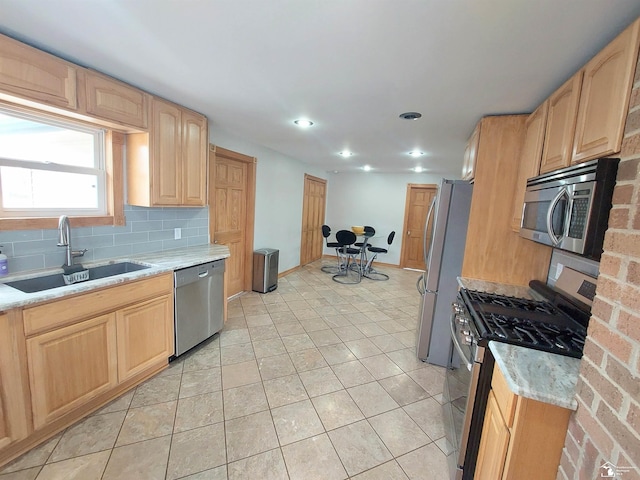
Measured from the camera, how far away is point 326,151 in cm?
412

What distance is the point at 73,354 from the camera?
1.62m

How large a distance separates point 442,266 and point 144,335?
247cm

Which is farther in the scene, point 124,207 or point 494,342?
point 124,207

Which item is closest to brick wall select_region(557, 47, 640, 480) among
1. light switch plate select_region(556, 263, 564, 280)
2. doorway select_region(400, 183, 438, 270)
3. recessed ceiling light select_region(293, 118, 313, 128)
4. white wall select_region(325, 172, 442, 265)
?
light switch plate select_region(556, 263, 564, 280)

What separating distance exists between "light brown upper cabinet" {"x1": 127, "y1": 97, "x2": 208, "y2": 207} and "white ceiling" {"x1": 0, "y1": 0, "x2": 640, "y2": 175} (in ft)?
0.59

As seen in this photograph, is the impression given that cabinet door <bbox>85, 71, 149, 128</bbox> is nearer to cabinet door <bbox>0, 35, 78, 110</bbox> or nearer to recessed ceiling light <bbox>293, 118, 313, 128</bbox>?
cabinet door <bbox>0, 35, 78, 110</bbox>

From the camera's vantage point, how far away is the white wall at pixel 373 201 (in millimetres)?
6242

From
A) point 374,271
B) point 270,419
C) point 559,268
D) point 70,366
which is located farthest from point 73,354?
point 374,271

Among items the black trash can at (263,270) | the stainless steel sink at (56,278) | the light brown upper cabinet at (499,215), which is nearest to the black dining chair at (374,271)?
the black trash can at (263,270)

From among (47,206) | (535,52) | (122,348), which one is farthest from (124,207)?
(535,52)

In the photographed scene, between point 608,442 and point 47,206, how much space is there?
3.09 meters

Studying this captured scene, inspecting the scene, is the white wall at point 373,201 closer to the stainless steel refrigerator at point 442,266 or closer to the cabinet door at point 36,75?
the stainless steel refrigerator at point 442,266

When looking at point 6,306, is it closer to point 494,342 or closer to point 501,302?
point 494,342

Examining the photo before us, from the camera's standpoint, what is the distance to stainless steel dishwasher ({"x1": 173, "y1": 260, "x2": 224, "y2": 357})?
89.9 inches
